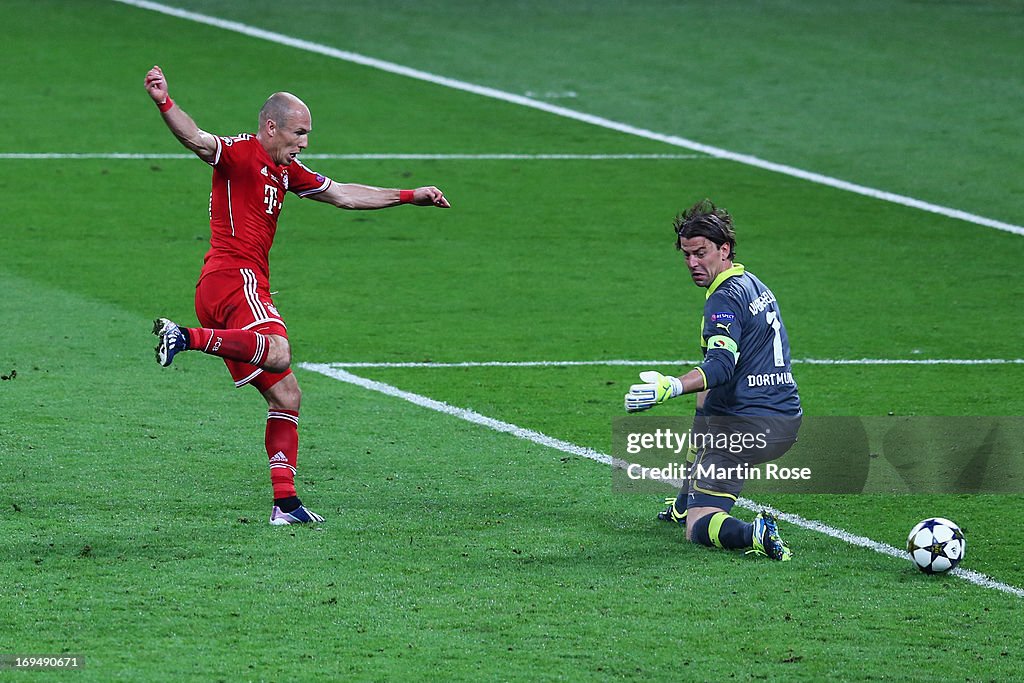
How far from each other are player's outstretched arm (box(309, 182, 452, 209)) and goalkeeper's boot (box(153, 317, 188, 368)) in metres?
1.47

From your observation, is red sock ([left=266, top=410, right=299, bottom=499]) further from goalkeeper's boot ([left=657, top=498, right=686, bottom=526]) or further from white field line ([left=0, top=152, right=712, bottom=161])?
white field line ([left=0, top=152, right=712, bottom=161])

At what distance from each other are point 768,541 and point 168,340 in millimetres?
2874

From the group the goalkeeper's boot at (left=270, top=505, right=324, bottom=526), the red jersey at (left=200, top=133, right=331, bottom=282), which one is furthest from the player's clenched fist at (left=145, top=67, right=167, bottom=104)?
the goalkeeper's boot at (left=270, top=505, right=324, bottom=526)

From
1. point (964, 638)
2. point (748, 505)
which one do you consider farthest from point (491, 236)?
point (964, 638)

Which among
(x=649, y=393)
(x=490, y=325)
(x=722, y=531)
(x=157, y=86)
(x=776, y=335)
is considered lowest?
(x=722, y=531)

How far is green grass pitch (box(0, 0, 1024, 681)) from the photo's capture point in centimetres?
676

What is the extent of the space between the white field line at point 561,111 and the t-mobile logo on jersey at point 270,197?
34.9 feet

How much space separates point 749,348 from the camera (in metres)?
7.88

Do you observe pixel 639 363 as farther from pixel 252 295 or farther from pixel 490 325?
pixel 252 295

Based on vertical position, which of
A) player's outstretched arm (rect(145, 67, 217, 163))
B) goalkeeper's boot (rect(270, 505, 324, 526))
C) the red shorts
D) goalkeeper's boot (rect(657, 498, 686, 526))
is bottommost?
goalkeeper's boot (rect(270, 505, 324, 526))

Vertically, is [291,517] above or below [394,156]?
below

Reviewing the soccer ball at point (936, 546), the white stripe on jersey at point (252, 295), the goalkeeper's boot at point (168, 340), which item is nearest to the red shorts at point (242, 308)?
the white stripe on jersey at point (252, 295)

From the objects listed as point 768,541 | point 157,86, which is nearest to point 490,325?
point 157,86

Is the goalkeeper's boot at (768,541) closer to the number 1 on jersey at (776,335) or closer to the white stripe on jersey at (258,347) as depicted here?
the number 1 on jersey at (776,335)
